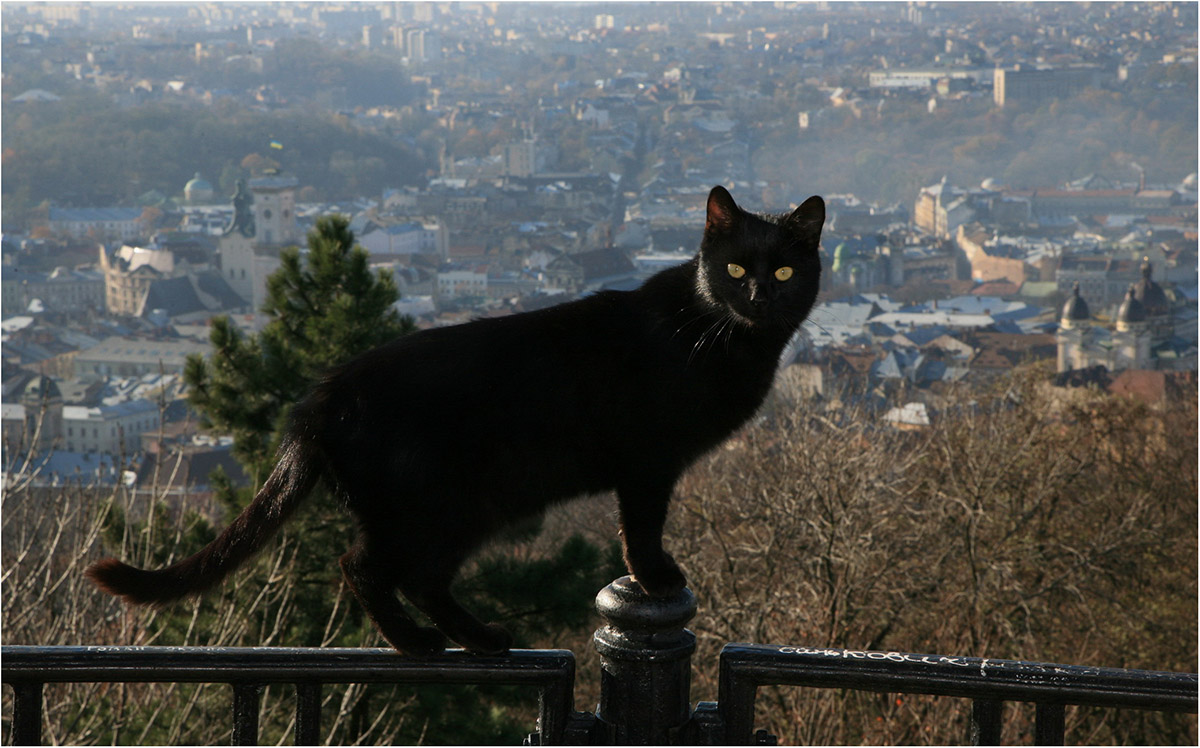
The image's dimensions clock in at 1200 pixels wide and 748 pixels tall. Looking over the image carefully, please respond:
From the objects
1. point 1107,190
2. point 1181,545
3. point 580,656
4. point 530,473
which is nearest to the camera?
point 530,473

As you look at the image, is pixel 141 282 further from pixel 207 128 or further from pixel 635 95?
pixel 635 95

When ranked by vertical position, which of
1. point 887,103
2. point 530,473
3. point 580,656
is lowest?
point 580,656

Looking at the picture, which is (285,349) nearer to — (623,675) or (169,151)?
(623,675)

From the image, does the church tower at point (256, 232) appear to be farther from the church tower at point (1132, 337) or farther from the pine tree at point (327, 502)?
the pine tree at point (327, 502)

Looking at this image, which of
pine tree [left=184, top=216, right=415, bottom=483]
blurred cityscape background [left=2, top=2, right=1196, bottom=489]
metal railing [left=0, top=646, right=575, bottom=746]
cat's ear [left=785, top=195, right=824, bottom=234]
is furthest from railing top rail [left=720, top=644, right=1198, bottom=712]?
blurred cityscape background [left=2, top=2, right=1196, bottom=489]

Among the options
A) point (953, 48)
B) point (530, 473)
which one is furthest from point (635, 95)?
point (530, 473)

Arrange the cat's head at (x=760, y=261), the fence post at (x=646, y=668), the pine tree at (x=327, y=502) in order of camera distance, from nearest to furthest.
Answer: the fence post at (x=646, y=668), the cat's head at (x=760, y=261), the pine tree at (x=327, y=502)

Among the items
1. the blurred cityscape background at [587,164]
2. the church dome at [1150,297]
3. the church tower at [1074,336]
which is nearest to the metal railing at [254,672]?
the blurred cityscape background at [587,164]
